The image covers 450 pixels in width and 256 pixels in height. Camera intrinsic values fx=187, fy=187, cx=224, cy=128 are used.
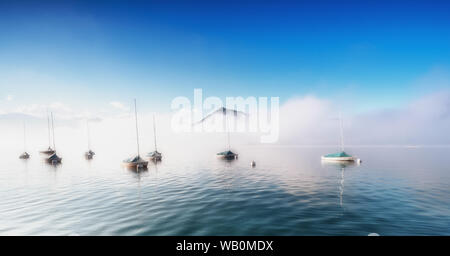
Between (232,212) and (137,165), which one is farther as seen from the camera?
(137,165)

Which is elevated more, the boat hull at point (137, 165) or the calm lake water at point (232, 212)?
the calm lake water at point (232, 212)

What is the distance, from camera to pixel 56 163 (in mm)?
83938

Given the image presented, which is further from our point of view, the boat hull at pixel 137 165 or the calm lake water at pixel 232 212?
the boat hull at pixel 137 165

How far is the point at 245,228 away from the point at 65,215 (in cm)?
1960

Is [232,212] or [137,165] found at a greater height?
[232,212]

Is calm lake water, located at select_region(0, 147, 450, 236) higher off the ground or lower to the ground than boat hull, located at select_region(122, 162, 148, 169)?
higher

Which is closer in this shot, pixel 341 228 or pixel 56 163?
pixel 341 228

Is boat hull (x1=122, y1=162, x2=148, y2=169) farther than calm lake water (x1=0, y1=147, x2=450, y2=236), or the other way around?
boat hull (x1=122, y1=162, x2=148, y2=169)

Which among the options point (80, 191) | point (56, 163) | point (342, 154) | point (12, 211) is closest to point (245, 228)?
point (12, 211)
